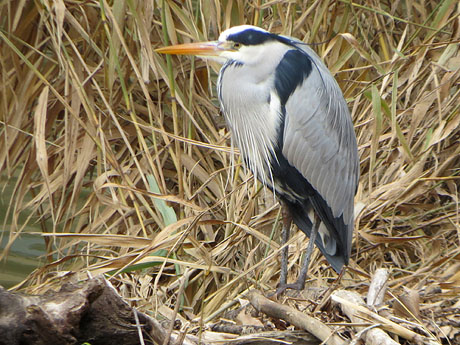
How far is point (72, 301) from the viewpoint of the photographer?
1.41 meters

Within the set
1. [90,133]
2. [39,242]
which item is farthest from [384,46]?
[39,242]

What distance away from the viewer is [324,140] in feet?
8.22

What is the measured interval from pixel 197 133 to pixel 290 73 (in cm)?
72

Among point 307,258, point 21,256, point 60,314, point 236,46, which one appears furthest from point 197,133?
point 21,256

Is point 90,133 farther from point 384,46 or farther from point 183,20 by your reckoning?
point 384,46

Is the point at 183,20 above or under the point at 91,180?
above

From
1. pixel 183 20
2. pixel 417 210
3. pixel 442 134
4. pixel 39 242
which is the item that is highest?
pixel 183 20

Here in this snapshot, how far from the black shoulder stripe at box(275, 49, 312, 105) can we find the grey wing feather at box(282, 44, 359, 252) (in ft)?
0.06

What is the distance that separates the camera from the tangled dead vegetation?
2.59 metres

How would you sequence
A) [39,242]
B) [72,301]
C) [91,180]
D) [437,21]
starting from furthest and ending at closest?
[39,242] < [91,180] < [437,21] < [72,301]

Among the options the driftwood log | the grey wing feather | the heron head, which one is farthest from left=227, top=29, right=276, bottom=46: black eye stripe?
the driftwood log

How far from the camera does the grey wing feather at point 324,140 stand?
240 centimetres

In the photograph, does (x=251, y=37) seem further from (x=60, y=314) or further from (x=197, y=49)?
(x=60, y=314)

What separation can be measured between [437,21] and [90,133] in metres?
1.25
